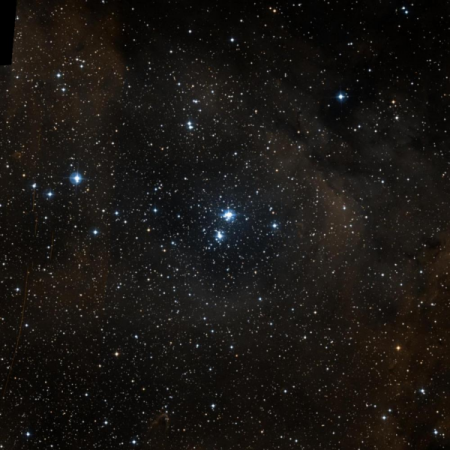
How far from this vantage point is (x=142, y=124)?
170cm

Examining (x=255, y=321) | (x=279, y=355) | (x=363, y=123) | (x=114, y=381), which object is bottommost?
(x=114, y=381)

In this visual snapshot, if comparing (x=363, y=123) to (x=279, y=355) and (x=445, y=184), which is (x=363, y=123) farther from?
(x=279, y=355)

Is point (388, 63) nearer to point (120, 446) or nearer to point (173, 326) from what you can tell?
point (173, 326)

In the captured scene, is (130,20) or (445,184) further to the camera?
(445,184)

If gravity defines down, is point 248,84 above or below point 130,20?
below

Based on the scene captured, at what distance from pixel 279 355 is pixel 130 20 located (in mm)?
1570

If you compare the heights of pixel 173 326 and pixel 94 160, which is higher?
pixel 94 160

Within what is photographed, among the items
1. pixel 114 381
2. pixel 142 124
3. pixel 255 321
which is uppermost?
pixel 142 124

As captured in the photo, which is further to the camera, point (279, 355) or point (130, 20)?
point (279, 355)

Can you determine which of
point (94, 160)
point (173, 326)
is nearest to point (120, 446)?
point (173, 326)

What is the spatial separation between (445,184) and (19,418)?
2111mm

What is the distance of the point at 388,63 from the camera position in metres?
1.74

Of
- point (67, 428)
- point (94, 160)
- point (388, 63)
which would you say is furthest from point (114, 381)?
point (388, 63)

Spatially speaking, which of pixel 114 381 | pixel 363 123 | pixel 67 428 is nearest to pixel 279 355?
pixel 114 381
